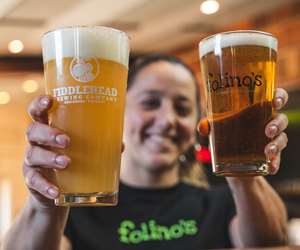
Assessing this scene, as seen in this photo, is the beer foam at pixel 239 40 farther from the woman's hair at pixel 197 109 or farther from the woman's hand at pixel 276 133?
the woman's hair at pixel 197 109

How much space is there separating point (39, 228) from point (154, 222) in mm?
615

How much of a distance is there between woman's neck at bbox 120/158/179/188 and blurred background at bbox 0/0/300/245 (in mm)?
1609

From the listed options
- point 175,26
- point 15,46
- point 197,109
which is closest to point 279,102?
point 197,109

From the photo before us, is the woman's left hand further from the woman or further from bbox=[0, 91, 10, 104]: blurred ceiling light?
bbox=[0, 91, 10, 104]: blurred ceiling light

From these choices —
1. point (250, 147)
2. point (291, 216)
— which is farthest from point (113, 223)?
point (291, 216)

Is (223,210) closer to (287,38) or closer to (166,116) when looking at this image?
(166,116)

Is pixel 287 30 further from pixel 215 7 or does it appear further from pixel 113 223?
pixel 113 223

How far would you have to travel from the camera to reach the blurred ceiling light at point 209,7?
4361 millimetres

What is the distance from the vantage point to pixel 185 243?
166 centimetres

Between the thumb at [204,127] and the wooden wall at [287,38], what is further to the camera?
the wooden wall at [287,38]

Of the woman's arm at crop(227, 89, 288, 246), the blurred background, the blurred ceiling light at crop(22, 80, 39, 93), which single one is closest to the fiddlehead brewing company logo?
the woman's arm at crop(227, 89, 288, 246)

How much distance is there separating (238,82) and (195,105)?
3.26 ft

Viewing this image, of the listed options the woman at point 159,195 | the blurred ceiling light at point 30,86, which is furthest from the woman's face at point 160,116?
the blurred ceiling light at point 30,86

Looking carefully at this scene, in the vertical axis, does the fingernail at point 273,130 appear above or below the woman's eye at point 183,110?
below
